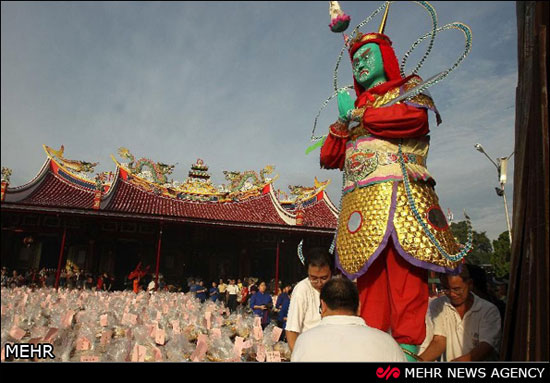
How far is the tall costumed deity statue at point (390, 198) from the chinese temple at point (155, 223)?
28.6ft

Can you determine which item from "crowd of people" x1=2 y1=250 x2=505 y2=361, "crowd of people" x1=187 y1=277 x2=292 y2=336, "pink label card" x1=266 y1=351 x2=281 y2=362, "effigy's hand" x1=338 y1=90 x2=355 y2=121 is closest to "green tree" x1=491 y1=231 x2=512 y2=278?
"crowd of people" x1=187 y1=277 x2=292 y2=336

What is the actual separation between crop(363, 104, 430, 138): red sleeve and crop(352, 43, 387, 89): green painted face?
563mm

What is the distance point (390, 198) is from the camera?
2.70 metres

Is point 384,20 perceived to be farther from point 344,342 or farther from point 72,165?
point 72,165

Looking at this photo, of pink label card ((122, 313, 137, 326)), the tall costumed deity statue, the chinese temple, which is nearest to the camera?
the tall costumed deity statue

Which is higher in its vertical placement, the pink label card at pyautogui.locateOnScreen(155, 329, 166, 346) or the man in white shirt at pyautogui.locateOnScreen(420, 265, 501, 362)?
the man in white shirt at pyautogui.locateOnScreen(420, 265, 501, 362)

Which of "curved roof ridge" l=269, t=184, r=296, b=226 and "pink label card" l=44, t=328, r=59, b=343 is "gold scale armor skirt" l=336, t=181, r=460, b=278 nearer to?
"pink label card" l=44, t=328, r=59, b=343

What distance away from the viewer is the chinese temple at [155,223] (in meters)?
11.5

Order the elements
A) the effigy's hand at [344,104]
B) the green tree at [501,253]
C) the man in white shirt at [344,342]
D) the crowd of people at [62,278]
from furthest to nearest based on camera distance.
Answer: the green tree at [501,253]
the crowd of people at [62,278]
the effigy's hand at [344,104]
the man in white shirt at [344,342]

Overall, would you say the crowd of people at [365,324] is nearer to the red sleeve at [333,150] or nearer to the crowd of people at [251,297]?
the red sleeve at [333,150]

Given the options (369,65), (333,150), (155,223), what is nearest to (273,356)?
(333,150)

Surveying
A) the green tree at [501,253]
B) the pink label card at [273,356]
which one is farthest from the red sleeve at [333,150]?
the green tree at [501,253]

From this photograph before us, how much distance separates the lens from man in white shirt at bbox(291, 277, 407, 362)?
1.28 meters
